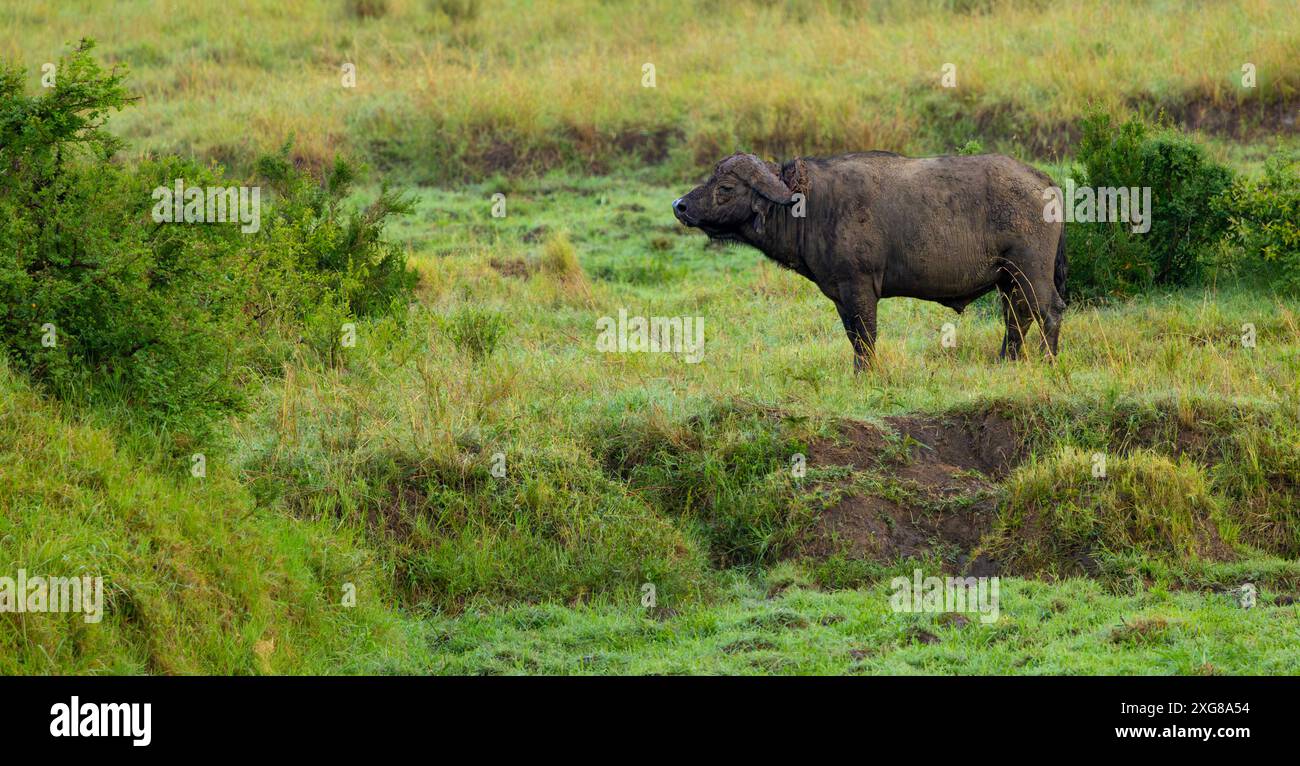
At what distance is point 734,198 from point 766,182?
282mm

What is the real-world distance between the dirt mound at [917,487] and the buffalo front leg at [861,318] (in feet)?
3.94

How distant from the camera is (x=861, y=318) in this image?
1180 centimetres

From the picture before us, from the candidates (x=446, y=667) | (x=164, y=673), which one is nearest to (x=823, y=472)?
(x=446, y=667)

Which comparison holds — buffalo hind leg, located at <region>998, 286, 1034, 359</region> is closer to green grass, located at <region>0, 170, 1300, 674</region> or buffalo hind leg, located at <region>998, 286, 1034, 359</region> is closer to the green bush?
green grass, located at <region>0, 170, 1300, 674</region>

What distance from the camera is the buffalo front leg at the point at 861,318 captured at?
11789 millimetres

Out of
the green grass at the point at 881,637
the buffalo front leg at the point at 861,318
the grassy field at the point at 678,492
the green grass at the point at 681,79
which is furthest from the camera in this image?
the green grass at the point at 681,79

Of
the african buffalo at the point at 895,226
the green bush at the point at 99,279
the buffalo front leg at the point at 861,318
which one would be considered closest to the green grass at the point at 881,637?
the green bush at the point at 99,279

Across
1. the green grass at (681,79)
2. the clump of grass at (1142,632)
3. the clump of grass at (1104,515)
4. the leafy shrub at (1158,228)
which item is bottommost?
the clump of grass at (1142,632)

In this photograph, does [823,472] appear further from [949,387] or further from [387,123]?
[387,123]

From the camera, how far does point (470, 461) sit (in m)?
9.97

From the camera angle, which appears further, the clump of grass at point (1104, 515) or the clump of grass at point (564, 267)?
the clump of grass at point (564, 267)

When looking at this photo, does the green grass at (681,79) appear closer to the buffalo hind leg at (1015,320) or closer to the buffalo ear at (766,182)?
the buffalo hind leg at (1015,320)

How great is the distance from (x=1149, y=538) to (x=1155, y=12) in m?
14.1

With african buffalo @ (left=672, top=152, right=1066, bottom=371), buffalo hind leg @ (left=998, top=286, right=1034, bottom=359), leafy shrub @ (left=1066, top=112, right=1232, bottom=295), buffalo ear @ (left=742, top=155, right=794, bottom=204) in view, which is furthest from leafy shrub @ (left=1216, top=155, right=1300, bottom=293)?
buffalo ear @ (left=742, top=155, right=794, bottom=204)
